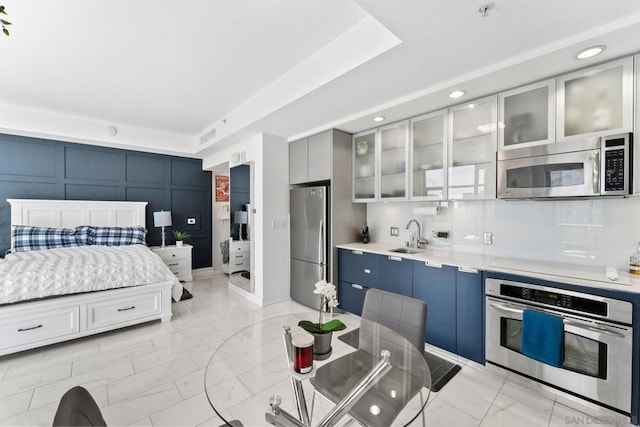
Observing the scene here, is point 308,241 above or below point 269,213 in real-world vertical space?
below

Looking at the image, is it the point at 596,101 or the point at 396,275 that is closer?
the point at 596,101

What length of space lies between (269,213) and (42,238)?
319 centimetres

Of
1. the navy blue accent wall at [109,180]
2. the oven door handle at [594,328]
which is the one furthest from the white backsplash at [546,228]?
the navy blue accent wall at [109,180]

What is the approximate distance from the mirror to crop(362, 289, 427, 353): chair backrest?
268 cm

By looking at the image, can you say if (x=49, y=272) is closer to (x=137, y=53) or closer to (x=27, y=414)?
(x=27, y=414)

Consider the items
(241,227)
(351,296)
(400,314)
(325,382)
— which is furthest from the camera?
(241,227)

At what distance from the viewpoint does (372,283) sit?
3260 mm

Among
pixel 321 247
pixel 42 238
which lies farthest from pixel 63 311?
pixel 321 247

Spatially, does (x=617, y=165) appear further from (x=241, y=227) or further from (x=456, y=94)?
(x=241, y=227)

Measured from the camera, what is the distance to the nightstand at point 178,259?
5.03 m

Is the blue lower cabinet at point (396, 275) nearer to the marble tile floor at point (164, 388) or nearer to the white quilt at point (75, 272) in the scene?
the marble tile floor at point (164, 388)

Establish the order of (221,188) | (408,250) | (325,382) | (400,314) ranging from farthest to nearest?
(221,188) < (408,250) < (400,314) < (325,382)

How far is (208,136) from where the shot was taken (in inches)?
187

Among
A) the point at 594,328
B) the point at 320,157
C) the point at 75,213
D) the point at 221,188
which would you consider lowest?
the point at 594,328
